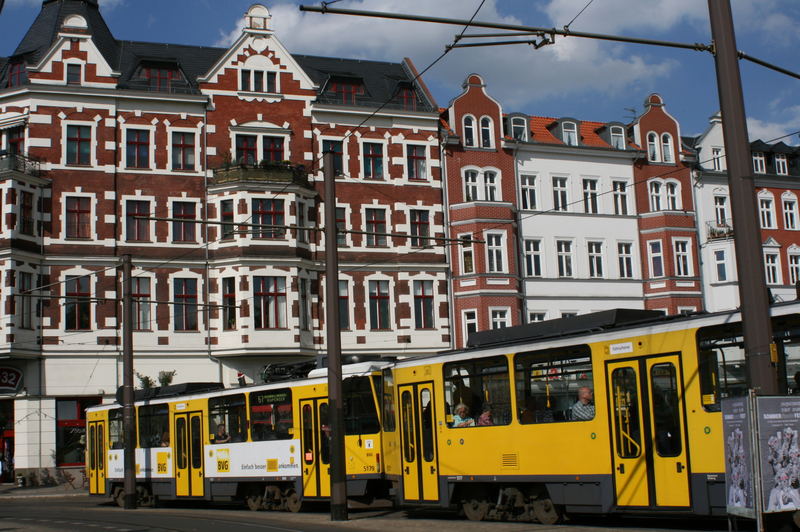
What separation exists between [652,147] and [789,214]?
8336 millimetres

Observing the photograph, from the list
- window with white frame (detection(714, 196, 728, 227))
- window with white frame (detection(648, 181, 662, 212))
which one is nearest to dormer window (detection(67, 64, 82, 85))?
window with white frame (detection(648, 181, 662, 212))

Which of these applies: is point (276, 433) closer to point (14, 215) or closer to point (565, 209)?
point (14, 215)

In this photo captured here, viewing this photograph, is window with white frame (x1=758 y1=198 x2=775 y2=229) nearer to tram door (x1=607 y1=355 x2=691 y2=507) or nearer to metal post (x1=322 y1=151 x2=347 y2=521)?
metal post (x1=322 y1=151 x2=347 y2=521)

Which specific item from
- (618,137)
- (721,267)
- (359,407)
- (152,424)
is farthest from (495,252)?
(359,407)

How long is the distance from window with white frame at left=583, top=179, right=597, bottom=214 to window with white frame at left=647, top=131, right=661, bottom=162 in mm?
3317

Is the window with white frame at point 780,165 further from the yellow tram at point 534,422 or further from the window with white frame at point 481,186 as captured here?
the yellow tram at point 534,422

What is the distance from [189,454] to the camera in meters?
25.0

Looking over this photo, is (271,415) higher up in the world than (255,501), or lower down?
higher up

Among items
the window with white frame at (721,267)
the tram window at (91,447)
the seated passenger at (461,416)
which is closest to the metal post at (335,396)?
the seated passenger at (461,416)

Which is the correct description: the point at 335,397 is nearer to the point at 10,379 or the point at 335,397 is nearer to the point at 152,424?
the point at 152,424

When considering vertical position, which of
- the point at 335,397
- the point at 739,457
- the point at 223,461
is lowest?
the point at 223,461

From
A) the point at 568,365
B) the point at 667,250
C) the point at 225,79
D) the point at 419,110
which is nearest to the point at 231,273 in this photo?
the point at 225,79

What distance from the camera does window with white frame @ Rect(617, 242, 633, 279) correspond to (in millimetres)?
45219

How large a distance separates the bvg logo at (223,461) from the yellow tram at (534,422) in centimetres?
8
